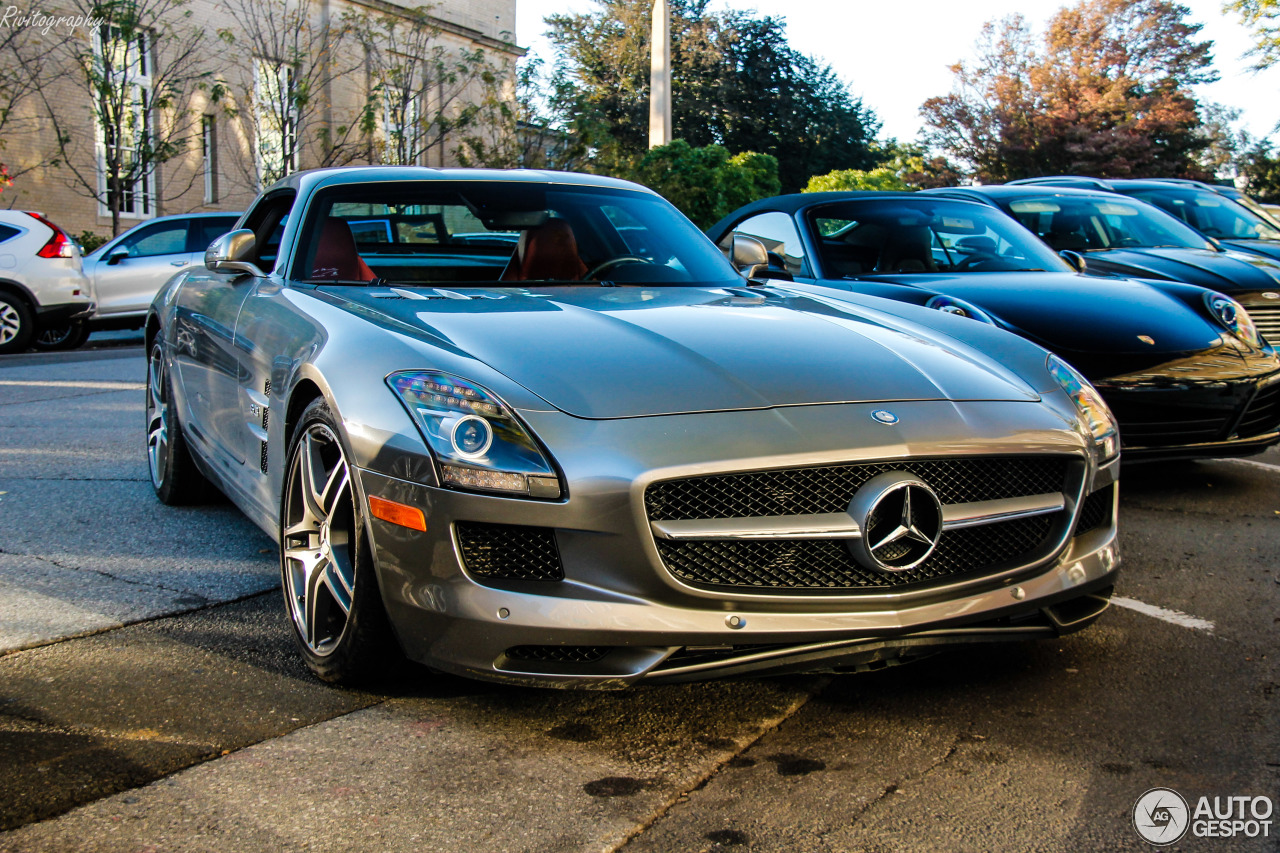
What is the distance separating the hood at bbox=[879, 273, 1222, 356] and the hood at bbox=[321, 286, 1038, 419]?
1803mm

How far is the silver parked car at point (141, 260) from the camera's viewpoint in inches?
564

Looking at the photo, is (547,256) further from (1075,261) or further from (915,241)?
(1075,261)

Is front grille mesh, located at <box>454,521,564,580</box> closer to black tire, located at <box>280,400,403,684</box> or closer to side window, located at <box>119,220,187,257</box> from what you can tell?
black tire, located at <box>280,400,403,684</box>

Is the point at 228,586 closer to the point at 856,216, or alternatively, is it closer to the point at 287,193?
the point at 287,193

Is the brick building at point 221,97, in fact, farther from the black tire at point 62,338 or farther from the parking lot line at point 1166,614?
the parking lot line at point 1166,614

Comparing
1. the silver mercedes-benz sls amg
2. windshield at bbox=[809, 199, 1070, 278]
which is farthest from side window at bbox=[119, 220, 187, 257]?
the silver mercedes-benz sls amg

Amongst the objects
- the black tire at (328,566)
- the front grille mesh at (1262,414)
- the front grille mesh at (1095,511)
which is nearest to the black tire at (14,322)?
the black tire at (328,566)

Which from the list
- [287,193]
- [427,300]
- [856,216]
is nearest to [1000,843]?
[427,300]

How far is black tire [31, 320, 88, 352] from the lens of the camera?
1340 centimetres

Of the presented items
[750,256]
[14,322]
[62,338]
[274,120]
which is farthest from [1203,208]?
[274,120]

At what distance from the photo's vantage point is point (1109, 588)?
9.93 ft

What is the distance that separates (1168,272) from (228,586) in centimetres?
605

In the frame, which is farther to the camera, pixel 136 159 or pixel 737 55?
pixel 737 55

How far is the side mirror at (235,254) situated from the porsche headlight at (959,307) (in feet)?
9.51
